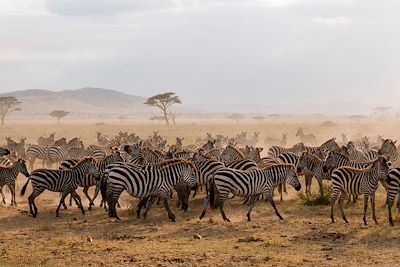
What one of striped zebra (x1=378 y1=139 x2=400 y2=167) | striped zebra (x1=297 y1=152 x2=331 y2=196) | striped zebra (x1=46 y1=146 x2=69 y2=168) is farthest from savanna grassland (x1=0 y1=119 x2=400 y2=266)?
striped zebra (x1=46 y1=146 x2=69 y2=168)

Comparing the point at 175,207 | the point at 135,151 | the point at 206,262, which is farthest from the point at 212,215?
the point at 135,151

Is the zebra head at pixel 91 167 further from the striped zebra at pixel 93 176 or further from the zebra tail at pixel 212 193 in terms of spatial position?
the zebra tail at pixel 212 193

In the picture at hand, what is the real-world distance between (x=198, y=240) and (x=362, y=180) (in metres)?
4.64

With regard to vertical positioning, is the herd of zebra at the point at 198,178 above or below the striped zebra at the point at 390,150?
below

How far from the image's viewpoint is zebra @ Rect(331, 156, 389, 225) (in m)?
13.4

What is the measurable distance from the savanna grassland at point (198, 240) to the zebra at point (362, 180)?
79cm

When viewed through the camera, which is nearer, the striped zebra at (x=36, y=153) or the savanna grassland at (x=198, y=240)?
the savanna grassland at (x=198, y=240)

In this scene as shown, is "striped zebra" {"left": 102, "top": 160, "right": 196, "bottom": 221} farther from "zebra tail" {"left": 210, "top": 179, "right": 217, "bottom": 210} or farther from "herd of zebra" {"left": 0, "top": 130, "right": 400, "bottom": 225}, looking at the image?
"zebra tail" {"left": 210, "top": 179, "right": 217, "bottom": 210}

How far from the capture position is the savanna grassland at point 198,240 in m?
10.5

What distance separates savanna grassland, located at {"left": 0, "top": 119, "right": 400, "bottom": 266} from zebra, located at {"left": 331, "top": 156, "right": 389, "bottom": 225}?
2.59 ft

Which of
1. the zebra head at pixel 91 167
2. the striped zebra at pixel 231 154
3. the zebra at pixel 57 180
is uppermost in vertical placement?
the striped zebra at pixel 231 154

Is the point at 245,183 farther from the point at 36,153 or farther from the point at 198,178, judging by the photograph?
the point at 36,153

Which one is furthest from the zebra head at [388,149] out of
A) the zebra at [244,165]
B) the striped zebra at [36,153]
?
the striped zebra at [36,153]

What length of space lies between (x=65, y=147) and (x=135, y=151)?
8101mm
